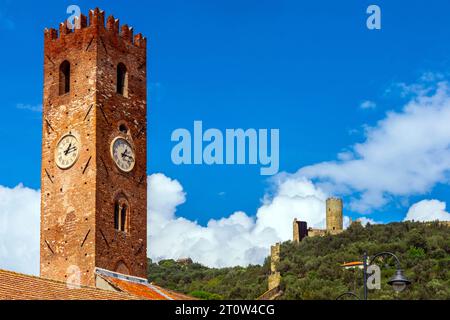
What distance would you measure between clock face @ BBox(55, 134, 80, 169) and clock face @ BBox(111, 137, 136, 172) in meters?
1.41

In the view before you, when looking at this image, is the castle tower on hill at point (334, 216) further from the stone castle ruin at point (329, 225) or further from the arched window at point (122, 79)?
the arched window at point (122, 79)

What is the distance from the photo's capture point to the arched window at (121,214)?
3688 centimetres

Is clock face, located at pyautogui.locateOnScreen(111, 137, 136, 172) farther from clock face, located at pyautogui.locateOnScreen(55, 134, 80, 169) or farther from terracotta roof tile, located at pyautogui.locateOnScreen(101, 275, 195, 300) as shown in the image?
terracotta roof tile, located at pyautogui.locateOnScreen(101, 275, 195, 300)

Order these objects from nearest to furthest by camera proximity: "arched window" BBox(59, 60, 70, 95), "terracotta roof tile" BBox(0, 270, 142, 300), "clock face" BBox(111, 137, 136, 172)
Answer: "terracotta roof tile" BBox(0, 270, 142, 300)
"clock face" BBox(111, 137, 136, 172)
"arched window" BBox(59, 60, 70, 95)

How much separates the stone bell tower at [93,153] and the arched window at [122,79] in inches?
1.6

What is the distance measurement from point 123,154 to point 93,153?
1.91 meters

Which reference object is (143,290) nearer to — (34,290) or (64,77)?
(64,77)

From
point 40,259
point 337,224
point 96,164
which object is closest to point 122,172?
point 96,164

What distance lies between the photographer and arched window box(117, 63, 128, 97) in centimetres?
3875

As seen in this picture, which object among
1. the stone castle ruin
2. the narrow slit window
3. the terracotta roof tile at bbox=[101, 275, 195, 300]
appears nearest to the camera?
the terracotta roof tile at bbox=[101, 275, 195, 300]

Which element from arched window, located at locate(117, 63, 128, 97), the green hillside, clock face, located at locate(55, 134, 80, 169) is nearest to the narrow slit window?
clock face, located at locate(55, 134, 80, 169)

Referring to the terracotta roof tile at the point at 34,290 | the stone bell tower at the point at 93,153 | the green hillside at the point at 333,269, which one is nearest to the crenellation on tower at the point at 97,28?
the stone bell tower at the point at 93,153

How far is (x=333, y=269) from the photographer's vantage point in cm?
8319
